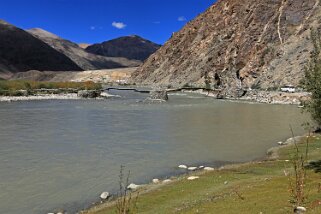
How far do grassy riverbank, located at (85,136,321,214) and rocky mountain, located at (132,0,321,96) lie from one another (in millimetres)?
78319

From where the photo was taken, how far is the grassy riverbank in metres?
12.6

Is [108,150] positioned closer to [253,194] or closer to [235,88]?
[253,194]

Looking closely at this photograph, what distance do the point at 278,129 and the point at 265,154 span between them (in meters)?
13.9

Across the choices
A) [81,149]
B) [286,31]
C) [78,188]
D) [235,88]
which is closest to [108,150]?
[81,149]

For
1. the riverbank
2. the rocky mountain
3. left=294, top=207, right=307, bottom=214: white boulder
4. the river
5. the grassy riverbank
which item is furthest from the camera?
the rocky mountain

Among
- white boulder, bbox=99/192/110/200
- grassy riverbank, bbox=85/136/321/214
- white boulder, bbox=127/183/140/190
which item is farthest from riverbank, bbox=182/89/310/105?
white boulder, bbox=99/192/110/200

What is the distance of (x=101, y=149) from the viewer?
30422 mm

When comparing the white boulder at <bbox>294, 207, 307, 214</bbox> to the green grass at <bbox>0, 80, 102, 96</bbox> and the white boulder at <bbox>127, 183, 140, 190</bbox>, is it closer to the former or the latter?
the white boulder at <bbox>127, 183, 140, 190</bbox>

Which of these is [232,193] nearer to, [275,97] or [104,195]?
[104,195]

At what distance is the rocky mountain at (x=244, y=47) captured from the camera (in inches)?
4323

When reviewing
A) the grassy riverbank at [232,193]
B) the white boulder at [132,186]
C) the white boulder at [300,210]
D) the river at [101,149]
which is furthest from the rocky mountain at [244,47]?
the white boulder at [300,210]

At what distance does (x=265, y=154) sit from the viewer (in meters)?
28.0

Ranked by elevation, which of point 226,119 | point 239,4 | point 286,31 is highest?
point 239,4

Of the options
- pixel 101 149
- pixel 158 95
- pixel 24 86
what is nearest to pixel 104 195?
pixel 101 149
